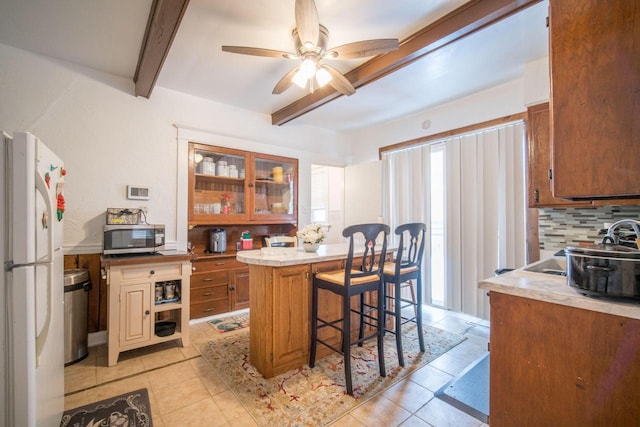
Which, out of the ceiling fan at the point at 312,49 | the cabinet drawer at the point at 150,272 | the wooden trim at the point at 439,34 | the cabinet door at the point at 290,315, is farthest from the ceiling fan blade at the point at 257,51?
the cabinet drawer at the point at 150,272

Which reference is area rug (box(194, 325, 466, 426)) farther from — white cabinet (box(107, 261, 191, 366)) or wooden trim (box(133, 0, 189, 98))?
wooden trim (box(133, 0, 189, 98))

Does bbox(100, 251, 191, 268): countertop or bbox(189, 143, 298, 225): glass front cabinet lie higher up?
bbox(189, 143, 298, 225): glass front cabinet

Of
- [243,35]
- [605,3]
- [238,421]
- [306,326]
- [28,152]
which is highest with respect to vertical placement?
[243,35]

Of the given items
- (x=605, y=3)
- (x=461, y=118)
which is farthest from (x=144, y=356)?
(x=461, y=118)

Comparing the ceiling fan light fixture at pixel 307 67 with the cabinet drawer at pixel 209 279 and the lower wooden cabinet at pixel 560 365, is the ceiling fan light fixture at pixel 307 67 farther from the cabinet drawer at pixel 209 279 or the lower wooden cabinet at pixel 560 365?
the cabinet drawer at pixel 209 279

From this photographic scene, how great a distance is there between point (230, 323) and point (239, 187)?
66.2 inches

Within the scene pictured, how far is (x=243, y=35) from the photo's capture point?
7.13 ft

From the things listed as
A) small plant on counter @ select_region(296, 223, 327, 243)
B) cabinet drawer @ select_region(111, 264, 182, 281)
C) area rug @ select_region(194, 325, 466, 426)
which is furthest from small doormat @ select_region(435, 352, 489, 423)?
cabinet drawer @ select_region(111, 264, 182, 281)

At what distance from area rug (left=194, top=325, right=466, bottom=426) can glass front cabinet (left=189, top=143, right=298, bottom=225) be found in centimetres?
149

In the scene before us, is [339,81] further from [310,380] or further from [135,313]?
[135,313]

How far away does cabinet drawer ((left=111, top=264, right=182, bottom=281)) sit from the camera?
2283 millimetres

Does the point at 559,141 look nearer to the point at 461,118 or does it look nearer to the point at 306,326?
the point at 306,326

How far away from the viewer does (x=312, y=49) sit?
75.7 inches

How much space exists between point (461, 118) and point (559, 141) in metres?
2.52
